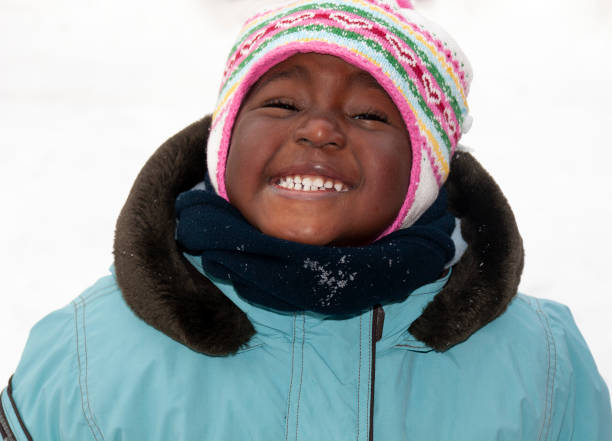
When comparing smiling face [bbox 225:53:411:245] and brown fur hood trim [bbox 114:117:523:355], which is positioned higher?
smiling face [bbox 225:53:411:245]

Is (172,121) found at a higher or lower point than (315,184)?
higher

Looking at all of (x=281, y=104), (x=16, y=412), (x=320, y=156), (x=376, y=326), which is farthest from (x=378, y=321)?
(x=16, y=412)

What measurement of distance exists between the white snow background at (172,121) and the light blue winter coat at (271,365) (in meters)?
0.82

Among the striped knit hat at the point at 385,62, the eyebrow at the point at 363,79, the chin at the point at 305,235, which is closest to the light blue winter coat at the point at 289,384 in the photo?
the chin at the point at 305,235

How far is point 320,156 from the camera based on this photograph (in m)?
0.94

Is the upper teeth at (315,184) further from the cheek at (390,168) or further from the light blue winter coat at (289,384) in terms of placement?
the light blue winter coat at (289,384)

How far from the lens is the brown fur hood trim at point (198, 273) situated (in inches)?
36.3

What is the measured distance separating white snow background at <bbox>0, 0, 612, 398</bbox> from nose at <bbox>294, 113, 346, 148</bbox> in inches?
47.0

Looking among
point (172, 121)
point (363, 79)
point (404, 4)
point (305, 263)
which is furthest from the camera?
point (172, 121)

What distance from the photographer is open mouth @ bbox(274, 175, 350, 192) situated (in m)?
0.95

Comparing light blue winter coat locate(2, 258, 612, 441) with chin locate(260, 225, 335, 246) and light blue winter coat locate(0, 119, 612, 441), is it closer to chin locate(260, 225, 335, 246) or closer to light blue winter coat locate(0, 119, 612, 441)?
light blue winter coat locate(0, 119, 612, 441)

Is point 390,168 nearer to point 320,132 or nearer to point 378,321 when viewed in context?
point 320,132

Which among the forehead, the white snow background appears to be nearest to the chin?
the forehead

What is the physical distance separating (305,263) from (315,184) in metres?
0.13
